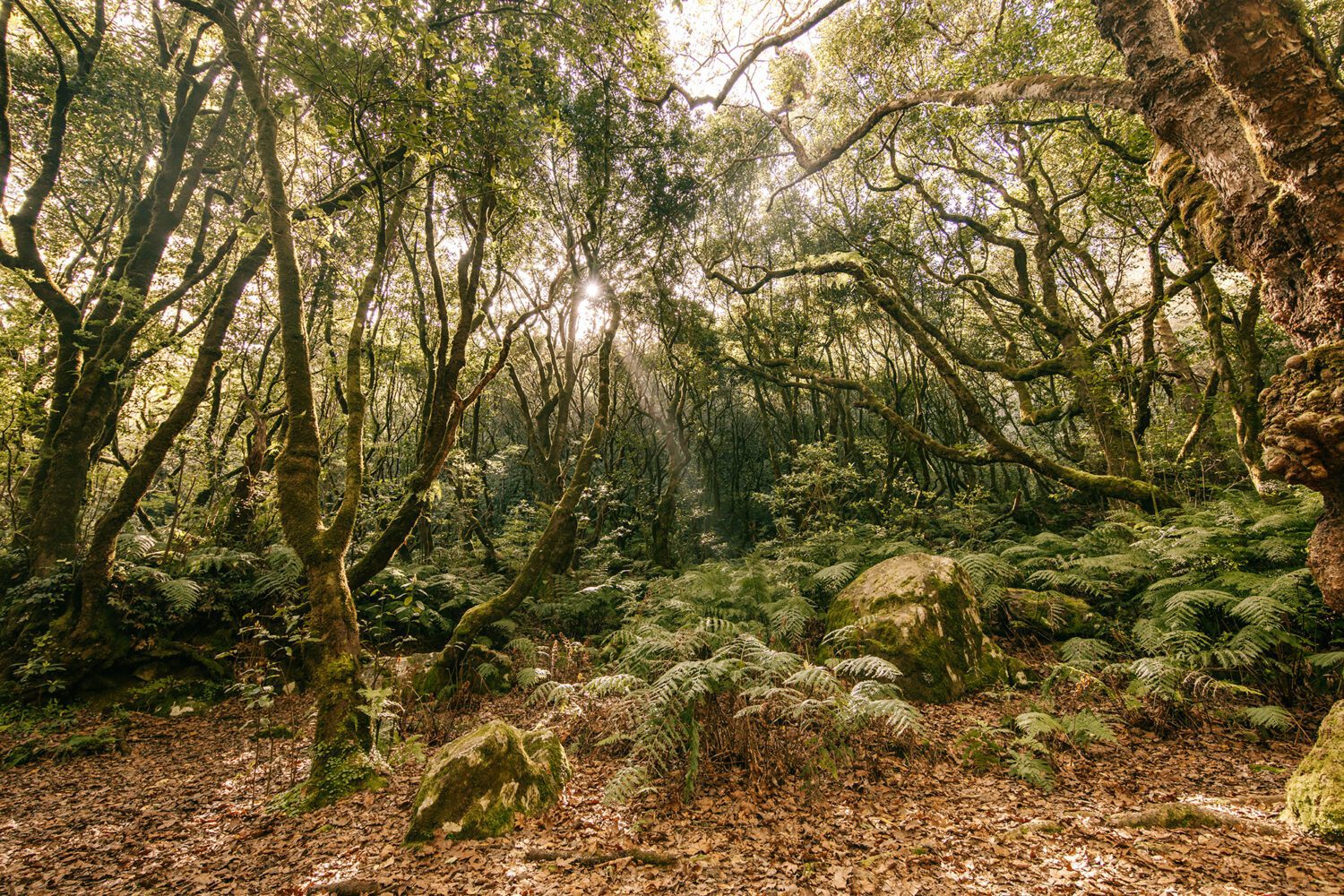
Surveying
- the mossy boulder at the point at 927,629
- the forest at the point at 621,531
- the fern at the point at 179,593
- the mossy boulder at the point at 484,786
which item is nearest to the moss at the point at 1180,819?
the forest at the point at 621,531

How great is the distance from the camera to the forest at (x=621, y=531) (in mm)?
2900

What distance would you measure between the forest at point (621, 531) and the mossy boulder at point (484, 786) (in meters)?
0.03

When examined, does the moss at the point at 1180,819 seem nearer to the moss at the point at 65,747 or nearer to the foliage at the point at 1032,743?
the foliage at the point at 1032,743

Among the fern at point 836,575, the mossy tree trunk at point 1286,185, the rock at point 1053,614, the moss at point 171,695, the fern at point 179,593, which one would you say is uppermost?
the mossy tree trunk at point 1286,185

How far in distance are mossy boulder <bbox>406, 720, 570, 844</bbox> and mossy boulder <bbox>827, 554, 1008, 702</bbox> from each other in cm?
345

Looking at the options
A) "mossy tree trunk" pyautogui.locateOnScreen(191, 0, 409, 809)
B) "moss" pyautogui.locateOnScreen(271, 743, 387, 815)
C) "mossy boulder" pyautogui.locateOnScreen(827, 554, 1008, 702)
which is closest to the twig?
"moss" pyautogui.locateOnScreen(271, 743, 387, 815)

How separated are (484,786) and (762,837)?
1.93 metres

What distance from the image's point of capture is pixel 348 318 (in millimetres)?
13109

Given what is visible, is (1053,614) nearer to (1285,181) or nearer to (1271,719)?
(1271,719)

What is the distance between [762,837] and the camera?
3205 millimetres

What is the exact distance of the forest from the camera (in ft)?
9.52

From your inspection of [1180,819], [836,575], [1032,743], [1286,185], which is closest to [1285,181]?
[1286,185]

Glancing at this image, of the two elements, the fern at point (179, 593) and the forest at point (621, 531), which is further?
the fern at point (179, 593)

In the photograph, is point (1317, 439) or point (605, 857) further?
point (605, 857)
